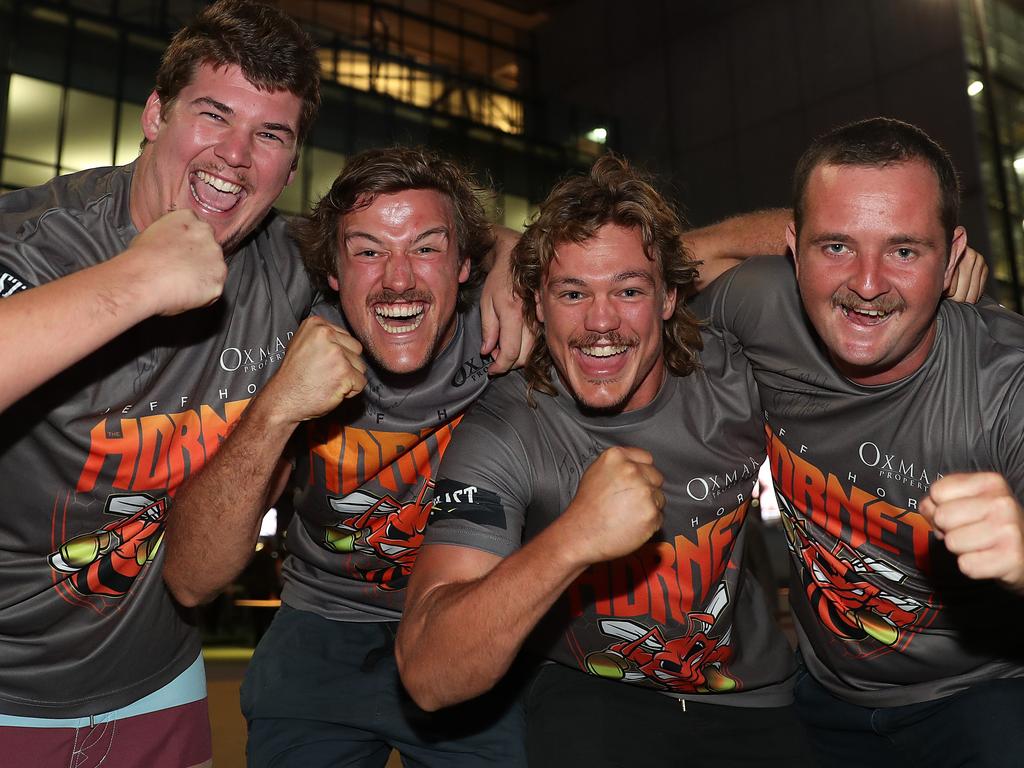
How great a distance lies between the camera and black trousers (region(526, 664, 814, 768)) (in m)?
3.25

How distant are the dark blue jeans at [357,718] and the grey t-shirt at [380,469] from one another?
220mm

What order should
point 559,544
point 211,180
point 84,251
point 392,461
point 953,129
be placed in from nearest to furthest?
point 559,544, point 84,251, point 211,180, point 392,461, point 953,129

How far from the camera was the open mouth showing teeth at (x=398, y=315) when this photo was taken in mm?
3496

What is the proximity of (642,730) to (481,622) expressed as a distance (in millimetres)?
1016

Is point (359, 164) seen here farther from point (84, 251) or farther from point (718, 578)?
point (718, 578)

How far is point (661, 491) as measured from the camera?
3.12 m

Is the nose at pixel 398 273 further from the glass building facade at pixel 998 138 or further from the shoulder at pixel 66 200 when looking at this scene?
the glass building facade at pixel 998 138

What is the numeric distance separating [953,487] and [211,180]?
2.49 m

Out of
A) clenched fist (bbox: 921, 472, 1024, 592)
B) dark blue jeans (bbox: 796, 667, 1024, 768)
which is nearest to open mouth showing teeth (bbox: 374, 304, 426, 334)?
clenched fist (bbox: 921, 472, 1024, 592)

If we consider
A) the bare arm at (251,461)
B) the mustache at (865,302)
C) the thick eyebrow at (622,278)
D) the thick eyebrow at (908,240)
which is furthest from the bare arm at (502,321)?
the thick eyebrow at (908,240)

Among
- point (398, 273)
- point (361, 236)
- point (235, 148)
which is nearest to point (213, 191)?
point (235, 148)

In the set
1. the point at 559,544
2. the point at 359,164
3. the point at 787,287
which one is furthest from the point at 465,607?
the point at 359,164

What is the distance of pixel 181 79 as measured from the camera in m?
3.33

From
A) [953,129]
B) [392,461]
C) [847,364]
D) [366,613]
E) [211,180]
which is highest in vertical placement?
[953,129]
